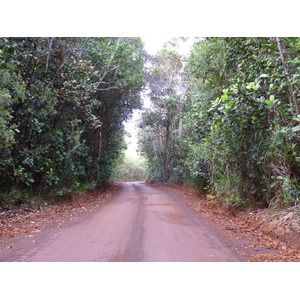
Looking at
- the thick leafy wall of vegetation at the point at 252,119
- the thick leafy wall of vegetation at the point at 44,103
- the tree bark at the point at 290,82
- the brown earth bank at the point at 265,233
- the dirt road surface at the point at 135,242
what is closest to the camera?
the dirt road surface at the point at 135,242

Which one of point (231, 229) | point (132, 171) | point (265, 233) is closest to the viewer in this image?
point (265, 233)

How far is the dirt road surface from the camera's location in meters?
2.69

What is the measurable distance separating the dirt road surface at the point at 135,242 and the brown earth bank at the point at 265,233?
235 mm

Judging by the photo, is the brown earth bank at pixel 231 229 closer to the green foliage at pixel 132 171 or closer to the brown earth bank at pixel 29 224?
the brown earth bank at pixel 29 224

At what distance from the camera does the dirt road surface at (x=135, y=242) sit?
2.69 meters

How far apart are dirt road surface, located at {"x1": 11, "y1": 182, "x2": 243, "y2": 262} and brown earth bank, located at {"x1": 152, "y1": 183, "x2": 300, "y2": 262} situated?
23 cm

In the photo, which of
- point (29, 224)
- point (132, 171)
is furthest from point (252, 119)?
point (132, 171)

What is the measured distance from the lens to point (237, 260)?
265cm

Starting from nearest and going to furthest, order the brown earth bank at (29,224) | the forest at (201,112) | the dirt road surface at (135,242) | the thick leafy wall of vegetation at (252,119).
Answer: the dirt road surface at (135,242) → the brown earth bank at (29,224) → the thick leafy wall of vegetation at (252,119) → the forest at (201,112)

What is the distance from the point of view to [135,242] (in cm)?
322

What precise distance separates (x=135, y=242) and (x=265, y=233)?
2.17 metres

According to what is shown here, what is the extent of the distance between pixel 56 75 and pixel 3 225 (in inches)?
158

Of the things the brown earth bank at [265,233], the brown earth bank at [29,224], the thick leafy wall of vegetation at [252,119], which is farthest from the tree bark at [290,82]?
the brown earth bank at [29,224]

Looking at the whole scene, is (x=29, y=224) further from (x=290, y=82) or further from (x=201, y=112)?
(x=290, y=82)
